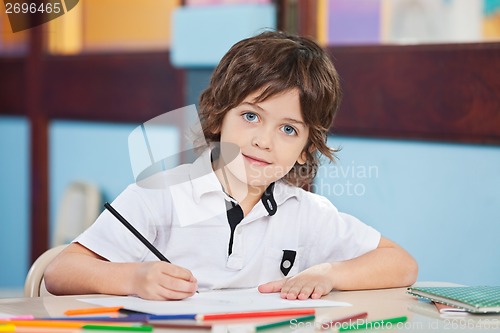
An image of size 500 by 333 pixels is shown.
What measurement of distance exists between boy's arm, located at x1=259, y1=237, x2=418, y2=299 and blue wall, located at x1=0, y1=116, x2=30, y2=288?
256 centimetres

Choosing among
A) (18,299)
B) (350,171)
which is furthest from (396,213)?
(18,299)

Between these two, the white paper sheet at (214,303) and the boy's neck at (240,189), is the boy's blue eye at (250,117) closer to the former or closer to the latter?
the boy's neck at (240,189)

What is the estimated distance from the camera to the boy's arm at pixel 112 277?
1.22 metres

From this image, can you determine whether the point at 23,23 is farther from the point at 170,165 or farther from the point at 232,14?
the point at 170,165

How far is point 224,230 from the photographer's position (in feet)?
5.00

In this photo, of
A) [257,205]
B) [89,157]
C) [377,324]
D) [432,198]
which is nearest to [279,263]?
[257,205]

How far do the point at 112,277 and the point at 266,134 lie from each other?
1.18ft

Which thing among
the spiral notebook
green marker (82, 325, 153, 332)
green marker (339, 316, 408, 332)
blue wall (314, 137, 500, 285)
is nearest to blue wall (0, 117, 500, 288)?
blue wall (314, 137, 500, 285)

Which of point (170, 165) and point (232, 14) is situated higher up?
point (232, 14)

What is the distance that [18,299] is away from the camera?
123cm

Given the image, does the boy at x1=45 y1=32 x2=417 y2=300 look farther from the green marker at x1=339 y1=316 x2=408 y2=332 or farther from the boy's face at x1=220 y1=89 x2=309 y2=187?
the green marker at x1=339 y1=316 x2=408 y2=332

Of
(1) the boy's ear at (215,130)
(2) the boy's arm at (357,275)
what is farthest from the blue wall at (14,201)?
(2) the boy's arm at (357,275)

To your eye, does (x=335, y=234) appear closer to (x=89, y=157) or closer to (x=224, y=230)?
(x=224, y=230)

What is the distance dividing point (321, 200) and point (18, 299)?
0.59m
